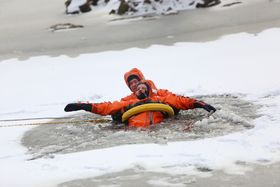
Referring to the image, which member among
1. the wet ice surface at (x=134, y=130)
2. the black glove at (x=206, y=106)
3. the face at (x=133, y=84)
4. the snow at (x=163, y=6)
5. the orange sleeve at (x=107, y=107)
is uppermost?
the snow at (x=163, y=6)

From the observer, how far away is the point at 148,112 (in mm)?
6406

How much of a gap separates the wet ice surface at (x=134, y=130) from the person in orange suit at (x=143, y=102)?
137mm

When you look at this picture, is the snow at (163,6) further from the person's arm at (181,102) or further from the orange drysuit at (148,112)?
the person's arm at (181,102)

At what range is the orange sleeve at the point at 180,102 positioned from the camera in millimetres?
6492

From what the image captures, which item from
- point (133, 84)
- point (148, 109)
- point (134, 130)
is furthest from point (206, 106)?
point (133, 84)

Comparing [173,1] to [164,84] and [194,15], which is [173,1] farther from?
[164,84]

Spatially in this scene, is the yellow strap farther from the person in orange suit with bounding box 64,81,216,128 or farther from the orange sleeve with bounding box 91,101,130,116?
the orange sleeve with bounding box 91,101,130,116

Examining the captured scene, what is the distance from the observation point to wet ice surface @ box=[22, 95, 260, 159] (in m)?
5.52

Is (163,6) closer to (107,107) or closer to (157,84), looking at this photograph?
(157,84)

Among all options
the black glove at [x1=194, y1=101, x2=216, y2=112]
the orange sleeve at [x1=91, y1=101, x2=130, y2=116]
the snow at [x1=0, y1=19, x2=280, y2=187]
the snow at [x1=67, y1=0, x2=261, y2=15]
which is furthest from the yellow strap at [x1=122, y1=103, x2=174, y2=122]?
the snow at [x1=67, y1=0, x2=261, y2=15]

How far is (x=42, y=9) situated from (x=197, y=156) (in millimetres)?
13446

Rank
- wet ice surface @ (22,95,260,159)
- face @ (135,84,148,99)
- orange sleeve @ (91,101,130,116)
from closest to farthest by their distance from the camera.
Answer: wet ice surface @ (22,95,260,159)
orange sleeve @ (91,101,130,116)
face @ (135,84,148,99)

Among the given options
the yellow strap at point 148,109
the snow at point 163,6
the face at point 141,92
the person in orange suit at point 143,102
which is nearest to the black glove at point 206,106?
the person in orange suit at point 143,102

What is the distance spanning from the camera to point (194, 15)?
44.9 ft
